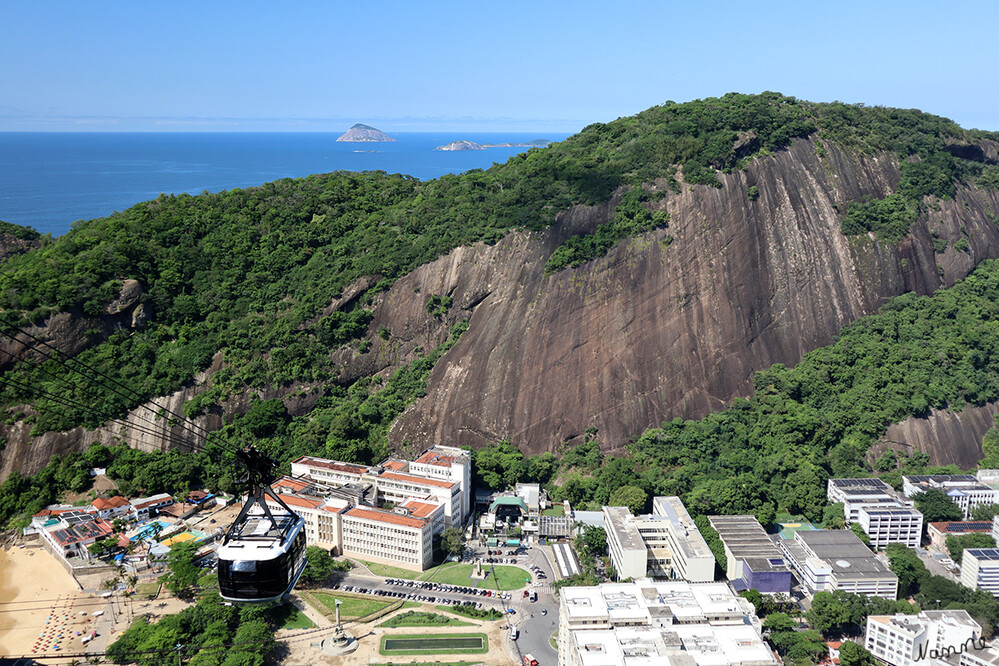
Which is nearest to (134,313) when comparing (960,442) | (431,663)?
(431,663)

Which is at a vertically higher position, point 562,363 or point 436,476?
point 562,363

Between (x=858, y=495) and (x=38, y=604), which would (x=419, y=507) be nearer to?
(x=38, y=604)

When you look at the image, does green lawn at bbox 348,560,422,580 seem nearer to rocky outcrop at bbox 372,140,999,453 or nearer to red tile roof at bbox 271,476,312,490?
red tile roof at bbox 271,476,312,490

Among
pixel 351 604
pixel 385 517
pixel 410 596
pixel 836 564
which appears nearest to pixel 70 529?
pixel 351 604

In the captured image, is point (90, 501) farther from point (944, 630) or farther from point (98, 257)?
point (944, 630)

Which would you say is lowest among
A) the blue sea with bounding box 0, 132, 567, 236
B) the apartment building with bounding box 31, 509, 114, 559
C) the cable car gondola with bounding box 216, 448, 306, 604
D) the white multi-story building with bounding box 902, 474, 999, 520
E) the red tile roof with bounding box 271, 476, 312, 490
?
the apartment building with bounding box 31, 509, 114, 559

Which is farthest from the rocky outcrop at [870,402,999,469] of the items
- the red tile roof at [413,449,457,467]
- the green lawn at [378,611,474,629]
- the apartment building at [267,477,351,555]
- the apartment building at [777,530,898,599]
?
the apartment building at [267,477,351,555]

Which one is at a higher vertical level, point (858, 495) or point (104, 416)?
point (104, 416)
